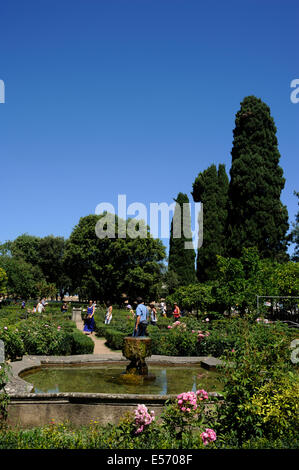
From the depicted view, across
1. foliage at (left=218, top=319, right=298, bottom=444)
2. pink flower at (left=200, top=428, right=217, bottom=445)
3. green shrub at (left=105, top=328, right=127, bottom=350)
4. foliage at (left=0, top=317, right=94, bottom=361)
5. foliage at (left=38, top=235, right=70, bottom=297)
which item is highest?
foliage at (left=38, top=235, right=70, bottom=297)

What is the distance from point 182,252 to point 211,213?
7.47 meters

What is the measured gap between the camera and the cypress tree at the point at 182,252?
42.8 metres

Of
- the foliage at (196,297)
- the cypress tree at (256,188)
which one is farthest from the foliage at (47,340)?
the cypress tree at (256,188)

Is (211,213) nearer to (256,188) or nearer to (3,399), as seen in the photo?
(256,188)

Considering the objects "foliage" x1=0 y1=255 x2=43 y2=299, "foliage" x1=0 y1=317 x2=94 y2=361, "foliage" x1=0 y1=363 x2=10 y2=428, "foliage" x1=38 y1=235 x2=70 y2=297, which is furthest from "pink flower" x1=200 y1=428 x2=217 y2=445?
"foliage" x1=38 y1=235 x2=70 y2=297

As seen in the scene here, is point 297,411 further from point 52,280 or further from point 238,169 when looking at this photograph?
point 52,280

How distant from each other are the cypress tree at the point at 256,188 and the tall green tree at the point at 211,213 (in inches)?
282

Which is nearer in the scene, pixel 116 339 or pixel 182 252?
pixel 116 339

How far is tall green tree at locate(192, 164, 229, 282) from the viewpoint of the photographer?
35531 mm

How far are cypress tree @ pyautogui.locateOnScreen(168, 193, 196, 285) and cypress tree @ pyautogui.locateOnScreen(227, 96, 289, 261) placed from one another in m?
15.2

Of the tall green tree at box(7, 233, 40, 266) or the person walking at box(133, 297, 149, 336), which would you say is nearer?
the person walking at box(133, 297, 149, 336)

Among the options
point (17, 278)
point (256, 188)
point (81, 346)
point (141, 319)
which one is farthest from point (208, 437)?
point (17, 278)

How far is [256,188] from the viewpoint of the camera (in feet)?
87.9

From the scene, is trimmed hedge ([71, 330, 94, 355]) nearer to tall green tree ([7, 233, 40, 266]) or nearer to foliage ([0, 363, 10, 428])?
foliage ([0, 363, 10, 428])
